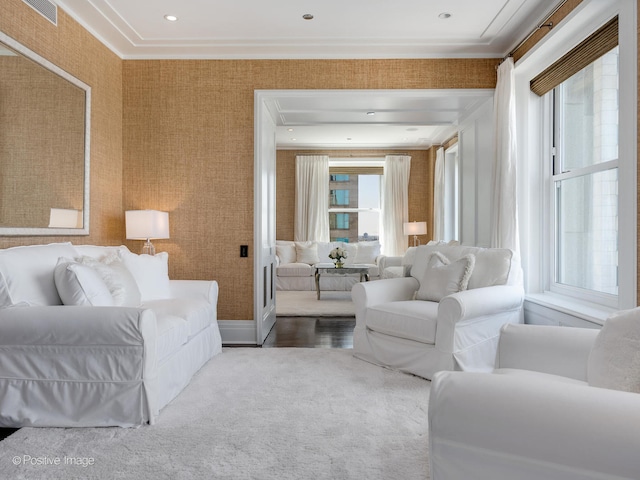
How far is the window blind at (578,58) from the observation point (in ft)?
9.06

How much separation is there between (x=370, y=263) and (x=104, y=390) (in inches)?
241

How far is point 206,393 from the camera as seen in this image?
277 cm

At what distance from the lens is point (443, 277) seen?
3.41 metres

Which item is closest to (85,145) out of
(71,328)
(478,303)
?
(71,328)

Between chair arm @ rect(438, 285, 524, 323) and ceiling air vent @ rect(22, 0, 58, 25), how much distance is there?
335cm

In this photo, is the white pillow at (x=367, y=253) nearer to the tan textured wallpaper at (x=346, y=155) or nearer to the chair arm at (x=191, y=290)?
the tan textured wallpaper at (x=346, y=155)

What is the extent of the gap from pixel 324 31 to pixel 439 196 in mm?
4468

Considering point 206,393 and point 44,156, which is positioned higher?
point 44,156

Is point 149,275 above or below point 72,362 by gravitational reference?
above

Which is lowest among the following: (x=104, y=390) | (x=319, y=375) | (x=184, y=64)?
(x=319, y=375)

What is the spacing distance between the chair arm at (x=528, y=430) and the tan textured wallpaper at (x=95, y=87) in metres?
2.79

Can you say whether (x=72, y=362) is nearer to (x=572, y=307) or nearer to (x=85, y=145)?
(x=85, y=145)

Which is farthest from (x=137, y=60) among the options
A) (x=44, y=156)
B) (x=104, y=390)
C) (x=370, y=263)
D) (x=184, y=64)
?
(x=370, y=263)

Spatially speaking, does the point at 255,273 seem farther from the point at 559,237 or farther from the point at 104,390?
the point at 559,237
